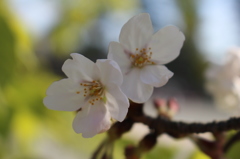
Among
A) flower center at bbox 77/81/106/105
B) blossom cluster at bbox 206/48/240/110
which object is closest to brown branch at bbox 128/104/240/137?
flower center at bbox 77/81/106/105

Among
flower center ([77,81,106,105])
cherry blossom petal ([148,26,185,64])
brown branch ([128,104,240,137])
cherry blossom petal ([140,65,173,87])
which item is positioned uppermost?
cherry blossom petal ([148,26,185,64])

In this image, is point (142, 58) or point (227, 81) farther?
point (227, 81)

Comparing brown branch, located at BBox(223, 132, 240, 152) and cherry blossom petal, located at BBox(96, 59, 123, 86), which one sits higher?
cherry blossom petal, located at BBox(96, 59, 123, 86)

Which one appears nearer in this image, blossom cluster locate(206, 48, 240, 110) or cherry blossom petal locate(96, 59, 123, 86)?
cherry blossom petal locate(96, 59, 123, 86)

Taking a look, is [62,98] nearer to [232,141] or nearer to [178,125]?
[178,125]

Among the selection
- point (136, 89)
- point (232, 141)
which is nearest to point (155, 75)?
point (136, 89)

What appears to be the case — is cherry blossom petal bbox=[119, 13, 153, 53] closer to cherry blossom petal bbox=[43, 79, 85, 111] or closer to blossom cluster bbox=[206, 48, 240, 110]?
cherry blossom petal bbox=[43, 79, 85, 111]

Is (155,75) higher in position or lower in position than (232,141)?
higher
